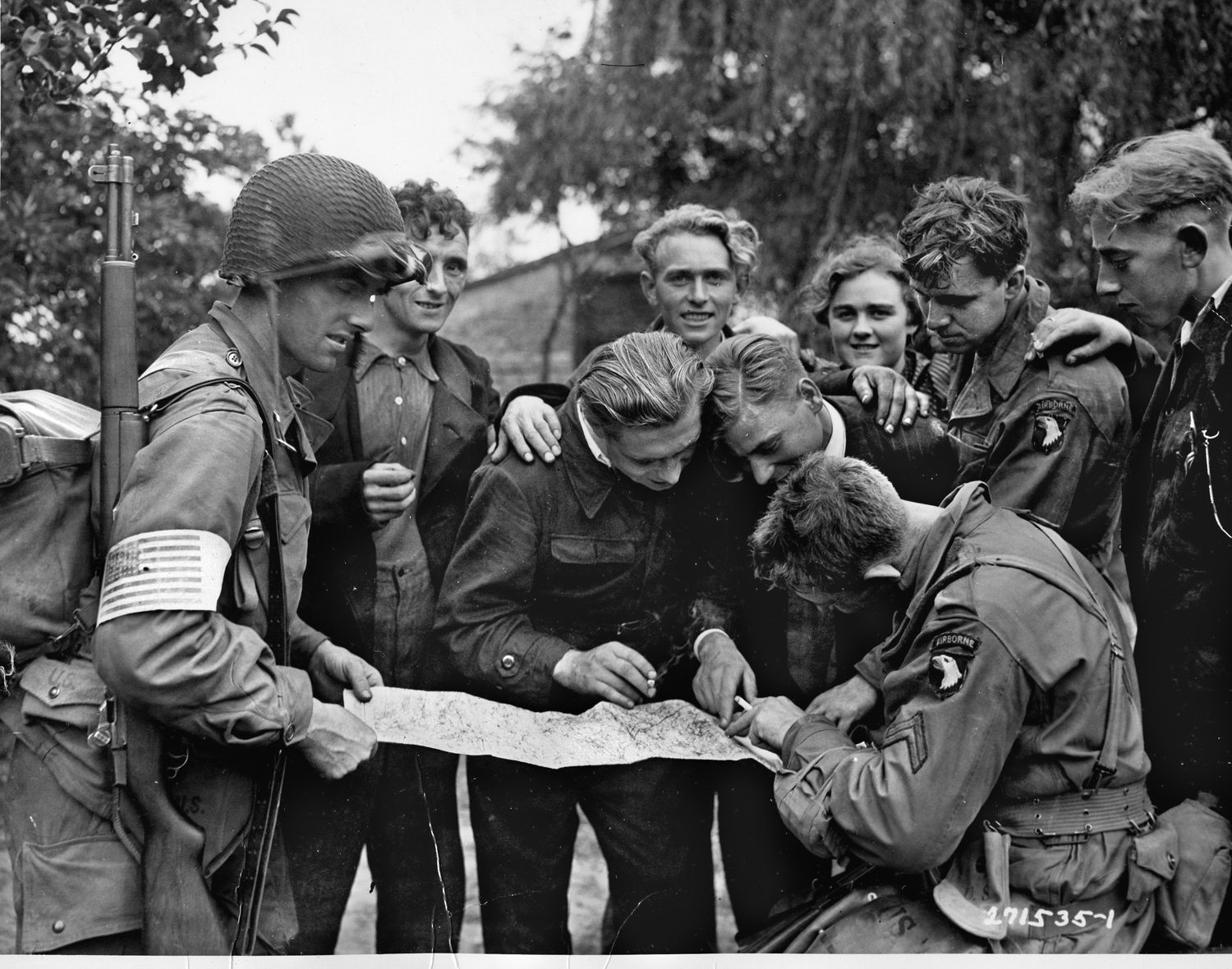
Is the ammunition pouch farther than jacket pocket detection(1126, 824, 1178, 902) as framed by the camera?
Yes

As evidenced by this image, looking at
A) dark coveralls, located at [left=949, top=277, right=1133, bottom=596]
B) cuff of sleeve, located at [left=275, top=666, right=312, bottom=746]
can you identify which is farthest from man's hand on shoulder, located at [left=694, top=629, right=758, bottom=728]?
cuff of sleeve, located at [left=275, top=666, right=312, bottom=746]

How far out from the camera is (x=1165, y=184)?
10.2 feet

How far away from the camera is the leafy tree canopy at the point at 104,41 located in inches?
140

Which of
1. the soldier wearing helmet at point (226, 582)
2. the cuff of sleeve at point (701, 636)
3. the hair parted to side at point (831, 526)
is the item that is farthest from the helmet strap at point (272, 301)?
the cuff of sleeve at point (701, 636)

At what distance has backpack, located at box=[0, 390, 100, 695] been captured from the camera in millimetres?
2701

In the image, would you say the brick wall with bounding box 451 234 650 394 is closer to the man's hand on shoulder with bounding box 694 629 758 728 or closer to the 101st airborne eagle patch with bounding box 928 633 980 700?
the man's hand on shoulder with bounding box 694 629 758 728

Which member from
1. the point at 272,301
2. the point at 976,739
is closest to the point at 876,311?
the point at 976,739

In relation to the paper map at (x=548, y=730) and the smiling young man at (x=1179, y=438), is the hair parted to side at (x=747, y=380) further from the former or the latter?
the paper map at (x=548, y=730)

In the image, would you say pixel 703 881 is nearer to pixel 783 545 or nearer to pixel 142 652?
pixel 783 545

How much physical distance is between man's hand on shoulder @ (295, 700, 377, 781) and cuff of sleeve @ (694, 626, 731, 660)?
0.90m

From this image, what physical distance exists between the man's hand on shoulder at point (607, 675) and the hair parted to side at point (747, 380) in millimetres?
641

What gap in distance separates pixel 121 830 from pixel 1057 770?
2.01 m

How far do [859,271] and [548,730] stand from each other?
179 cm

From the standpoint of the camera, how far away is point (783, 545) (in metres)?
2.87
